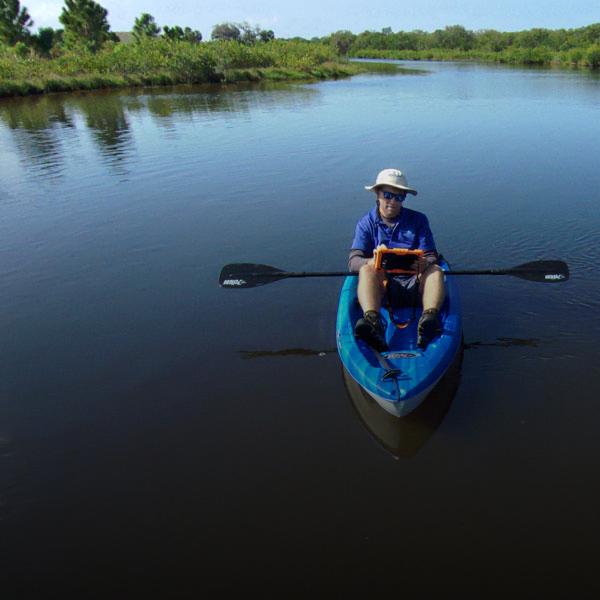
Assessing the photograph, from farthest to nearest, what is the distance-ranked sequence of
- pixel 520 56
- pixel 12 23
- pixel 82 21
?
pixel 520 56 → pixel 82 21 → pixel 12 23

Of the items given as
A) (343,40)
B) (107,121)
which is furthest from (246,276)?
(343,40)

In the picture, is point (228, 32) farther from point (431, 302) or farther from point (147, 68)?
point (431, 302)

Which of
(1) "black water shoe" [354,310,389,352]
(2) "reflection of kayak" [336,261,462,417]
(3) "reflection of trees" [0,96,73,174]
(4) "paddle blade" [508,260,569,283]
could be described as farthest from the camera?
(3) "reflection of trees" [0,96,73,174]

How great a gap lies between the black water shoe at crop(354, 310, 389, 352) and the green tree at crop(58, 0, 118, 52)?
181ft

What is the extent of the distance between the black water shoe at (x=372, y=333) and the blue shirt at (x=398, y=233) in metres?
1.17

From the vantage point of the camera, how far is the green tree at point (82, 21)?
4894 cm

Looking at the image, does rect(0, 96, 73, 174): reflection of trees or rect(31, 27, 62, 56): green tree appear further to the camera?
rect(31, 27, 62, 56): green tree

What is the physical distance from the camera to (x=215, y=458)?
3.65 meters

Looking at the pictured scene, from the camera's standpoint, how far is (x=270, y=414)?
4090mm

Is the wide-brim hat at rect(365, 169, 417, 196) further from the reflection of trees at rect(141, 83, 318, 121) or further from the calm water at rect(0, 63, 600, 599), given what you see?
the reflection of trees at rect(141, 83, 318, 121)

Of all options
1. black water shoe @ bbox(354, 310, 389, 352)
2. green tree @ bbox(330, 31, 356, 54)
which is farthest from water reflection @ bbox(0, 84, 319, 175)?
green tree @ bbox(330, 31, 356, 54)

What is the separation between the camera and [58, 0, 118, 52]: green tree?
1927 inches

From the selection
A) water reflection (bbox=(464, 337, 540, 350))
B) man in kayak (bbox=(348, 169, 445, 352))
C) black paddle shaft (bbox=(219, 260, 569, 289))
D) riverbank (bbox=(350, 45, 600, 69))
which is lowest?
water reflection (bbox=(464, 337, 540, 350))

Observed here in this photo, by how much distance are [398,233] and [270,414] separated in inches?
89.7
